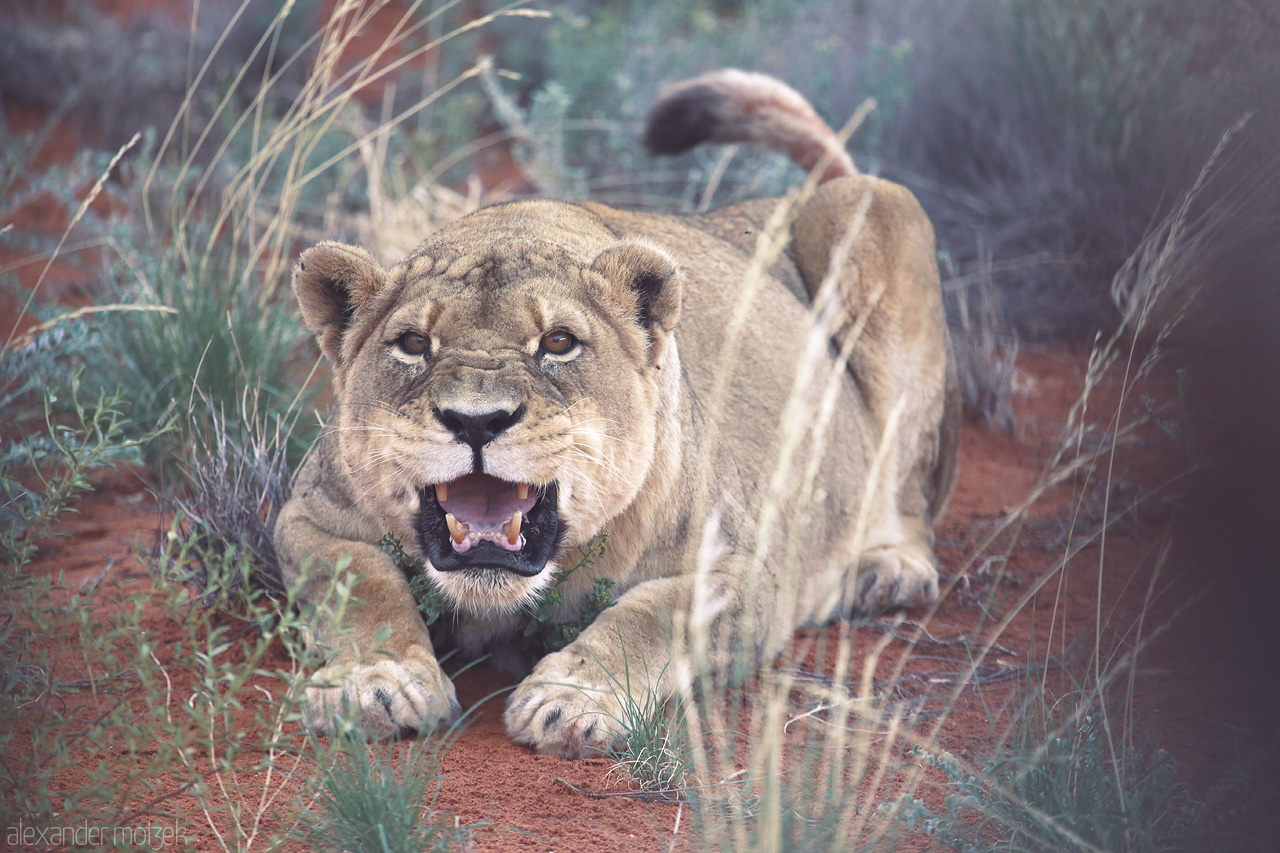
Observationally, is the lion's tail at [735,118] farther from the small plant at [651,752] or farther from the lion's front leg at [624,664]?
the small plant at [651,752]

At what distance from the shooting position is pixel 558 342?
318 cm

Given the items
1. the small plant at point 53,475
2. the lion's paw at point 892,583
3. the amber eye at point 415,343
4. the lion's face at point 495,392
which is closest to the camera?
the small plant at point 53,475

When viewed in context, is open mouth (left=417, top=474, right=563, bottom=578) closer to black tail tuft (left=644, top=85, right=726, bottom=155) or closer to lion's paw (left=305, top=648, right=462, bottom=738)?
lion's paw (left=305, top=648, right=462, bottom=738)

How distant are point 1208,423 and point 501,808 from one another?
70.3 inches

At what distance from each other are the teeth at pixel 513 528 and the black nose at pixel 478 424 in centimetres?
27

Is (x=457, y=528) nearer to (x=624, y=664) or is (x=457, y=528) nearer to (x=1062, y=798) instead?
(x=624, y=664)

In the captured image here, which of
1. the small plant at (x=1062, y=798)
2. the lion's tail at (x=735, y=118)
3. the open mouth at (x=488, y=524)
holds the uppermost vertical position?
the lion's tail at (x=735, y=118)

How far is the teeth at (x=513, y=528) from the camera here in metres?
3.04

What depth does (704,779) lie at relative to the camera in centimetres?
252

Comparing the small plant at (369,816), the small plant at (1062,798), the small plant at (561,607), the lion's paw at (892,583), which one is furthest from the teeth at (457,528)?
the lion's paw at (892,583)

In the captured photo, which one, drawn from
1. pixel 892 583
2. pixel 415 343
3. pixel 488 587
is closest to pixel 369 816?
pixel 488 587

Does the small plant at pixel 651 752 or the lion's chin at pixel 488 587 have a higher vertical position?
the lion's chin at pixel 488 587

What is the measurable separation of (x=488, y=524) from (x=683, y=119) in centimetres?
272

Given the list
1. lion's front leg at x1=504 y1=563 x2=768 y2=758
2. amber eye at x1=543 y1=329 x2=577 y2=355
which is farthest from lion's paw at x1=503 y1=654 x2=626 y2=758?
amber eye at x1=543 y1=329 x2=577 y2=355
